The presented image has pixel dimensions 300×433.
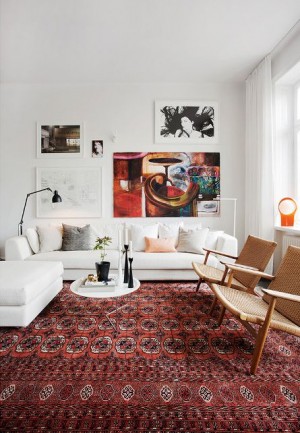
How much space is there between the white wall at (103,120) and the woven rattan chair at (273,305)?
8.12 feet

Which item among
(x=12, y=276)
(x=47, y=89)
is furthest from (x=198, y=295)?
(x=47, y=89)

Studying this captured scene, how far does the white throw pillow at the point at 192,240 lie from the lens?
3883 millimetres

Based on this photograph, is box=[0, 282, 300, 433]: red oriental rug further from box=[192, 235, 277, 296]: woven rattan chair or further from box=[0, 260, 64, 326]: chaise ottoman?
box=[192, 235, 277, 296]: woven rattan chair

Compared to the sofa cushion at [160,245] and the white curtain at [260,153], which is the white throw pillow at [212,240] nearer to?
the sofa cushion at [160,245]

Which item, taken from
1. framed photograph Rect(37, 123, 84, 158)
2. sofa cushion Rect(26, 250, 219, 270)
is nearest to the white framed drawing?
framed photograph Rect(37, 123, 84, 158)

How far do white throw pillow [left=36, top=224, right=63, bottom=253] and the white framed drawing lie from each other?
573 millimetres

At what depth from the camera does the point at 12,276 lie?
2.52m

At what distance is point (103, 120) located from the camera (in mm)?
4637

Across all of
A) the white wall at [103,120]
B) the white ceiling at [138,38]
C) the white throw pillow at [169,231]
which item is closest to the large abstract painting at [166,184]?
the white wall at [103,120]

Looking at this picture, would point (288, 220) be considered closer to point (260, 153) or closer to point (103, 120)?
point (260, 153)

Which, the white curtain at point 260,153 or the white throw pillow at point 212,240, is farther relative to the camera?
the white throw pillow at point 212,240

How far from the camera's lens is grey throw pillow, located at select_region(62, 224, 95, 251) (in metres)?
3.98

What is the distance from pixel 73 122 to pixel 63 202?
147cm

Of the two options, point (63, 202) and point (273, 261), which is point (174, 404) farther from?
point (63, 202)
